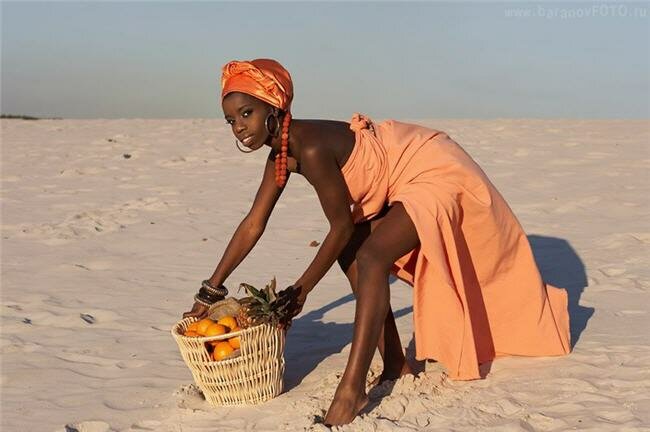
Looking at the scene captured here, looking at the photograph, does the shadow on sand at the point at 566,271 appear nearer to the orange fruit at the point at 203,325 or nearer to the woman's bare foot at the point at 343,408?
the woman's bare foot at the point at 343,408

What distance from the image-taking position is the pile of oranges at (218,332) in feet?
12.8

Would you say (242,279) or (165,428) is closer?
(165,428)

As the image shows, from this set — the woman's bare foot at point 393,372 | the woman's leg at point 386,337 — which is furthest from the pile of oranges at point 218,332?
the woman's bare foot at point 393,372

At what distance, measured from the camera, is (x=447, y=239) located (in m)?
3.88

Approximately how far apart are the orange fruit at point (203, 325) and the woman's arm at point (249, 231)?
0.26 metres

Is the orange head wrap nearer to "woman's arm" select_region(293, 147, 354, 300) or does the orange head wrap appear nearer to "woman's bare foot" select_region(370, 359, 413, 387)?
"woman's arm" select_region(293, 147, 354, 300)

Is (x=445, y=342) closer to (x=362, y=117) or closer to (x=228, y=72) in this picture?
(x=362, y=117)

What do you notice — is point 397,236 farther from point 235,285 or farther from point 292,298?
point 235,285

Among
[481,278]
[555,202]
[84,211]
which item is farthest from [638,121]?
[481,278]

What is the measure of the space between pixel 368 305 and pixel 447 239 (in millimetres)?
487

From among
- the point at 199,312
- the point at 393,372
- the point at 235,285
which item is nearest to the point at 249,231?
the point at 199,312

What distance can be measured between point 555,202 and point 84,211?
15.9ft

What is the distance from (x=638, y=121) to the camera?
16.2 meters

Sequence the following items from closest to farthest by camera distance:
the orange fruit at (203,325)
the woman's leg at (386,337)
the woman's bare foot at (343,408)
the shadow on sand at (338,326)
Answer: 1. the woman's bare foot at (343,408)
2. the orange fruit at (203,325)
3. the woman's leg at (386,337)
4. the shadow on sand at (338,326)
